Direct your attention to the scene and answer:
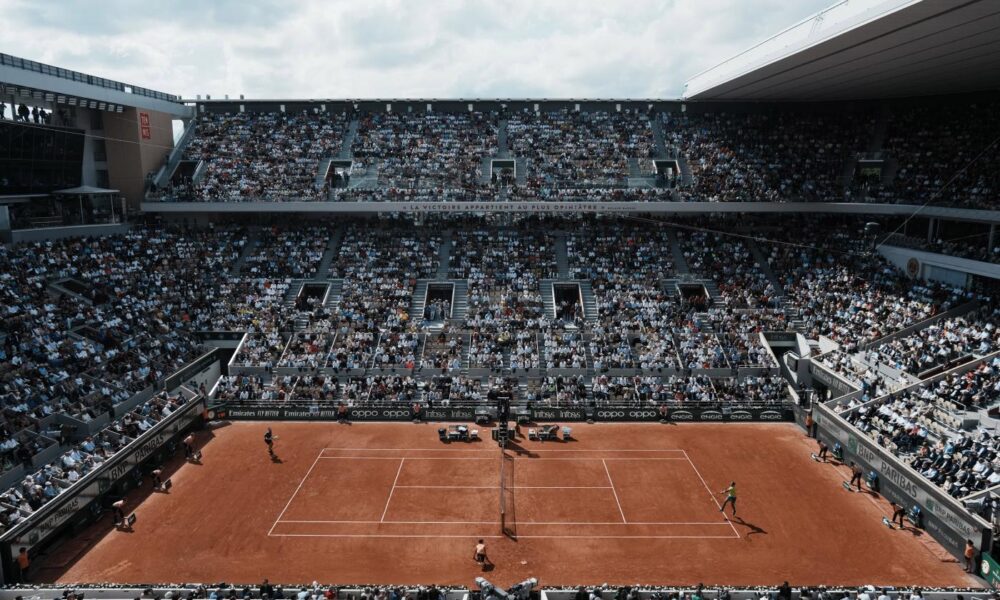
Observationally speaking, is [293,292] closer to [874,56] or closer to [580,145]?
[580,145]

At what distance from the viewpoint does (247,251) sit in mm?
45625

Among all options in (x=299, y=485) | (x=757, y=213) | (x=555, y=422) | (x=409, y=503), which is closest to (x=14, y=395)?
(x=299, y=485)

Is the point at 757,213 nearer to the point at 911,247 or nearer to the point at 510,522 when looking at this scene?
the point at 911,247

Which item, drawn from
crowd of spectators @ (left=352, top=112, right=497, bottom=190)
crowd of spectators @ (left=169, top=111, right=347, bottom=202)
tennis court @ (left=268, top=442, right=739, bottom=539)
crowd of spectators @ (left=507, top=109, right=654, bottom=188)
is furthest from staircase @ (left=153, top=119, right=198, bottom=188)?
tennis court @ (left=268, top=442, right=739, bottom=539)

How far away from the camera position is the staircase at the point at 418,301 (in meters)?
40.0

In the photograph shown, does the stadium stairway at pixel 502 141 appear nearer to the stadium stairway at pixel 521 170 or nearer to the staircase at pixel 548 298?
the stadium stairway at pixel 521 170

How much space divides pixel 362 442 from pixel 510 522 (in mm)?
10169

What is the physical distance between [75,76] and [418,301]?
25.4 m

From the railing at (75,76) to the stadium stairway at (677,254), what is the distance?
3992 centimetres

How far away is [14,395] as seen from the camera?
26812 mm

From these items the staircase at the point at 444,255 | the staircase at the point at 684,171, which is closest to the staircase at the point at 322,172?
the staircase at the point at 444,255

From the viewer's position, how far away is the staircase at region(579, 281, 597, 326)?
40.0 m

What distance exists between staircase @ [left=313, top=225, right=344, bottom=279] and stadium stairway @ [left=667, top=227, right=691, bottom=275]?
23.9 meters

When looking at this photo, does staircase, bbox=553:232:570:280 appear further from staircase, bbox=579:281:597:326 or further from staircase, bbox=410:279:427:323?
staircase, bbox=410:279:427:323
